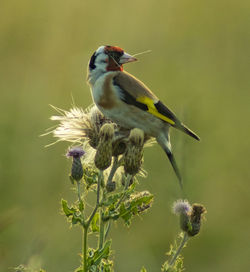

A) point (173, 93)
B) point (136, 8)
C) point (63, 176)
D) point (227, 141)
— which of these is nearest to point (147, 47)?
point (136, 8)

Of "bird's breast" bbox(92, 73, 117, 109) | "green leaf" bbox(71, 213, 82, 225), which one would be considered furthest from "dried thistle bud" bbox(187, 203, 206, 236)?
"bird's breast" bbox(92, 73, 117, 109)

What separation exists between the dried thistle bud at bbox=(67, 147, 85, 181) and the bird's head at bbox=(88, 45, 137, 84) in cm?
98

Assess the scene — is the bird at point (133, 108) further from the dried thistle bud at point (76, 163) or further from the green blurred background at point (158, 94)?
the dried thistle bud at point (76, 163)

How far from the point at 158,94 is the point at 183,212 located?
3.14 m

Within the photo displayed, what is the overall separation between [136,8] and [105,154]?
4223mm

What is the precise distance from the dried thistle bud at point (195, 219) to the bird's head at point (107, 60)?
139cm

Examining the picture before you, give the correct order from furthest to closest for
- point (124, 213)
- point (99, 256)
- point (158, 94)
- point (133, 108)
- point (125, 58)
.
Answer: point (158, 94), point (125, 58), point (133, 108), point (124, 213), point (99, 256)

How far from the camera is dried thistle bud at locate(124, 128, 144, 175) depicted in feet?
9.98

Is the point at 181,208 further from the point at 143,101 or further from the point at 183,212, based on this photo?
the point at 143,101

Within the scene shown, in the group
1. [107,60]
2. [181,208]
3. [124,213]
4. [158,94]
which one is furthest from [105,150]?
[158,94]

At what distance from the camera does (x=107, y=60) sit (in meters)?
4.08

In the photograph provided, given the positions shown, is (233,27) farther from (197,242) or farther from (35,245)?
(35,245)

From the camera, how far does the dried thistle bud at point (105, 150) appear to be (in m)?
2.98

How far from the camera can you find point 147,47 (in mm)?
6793
